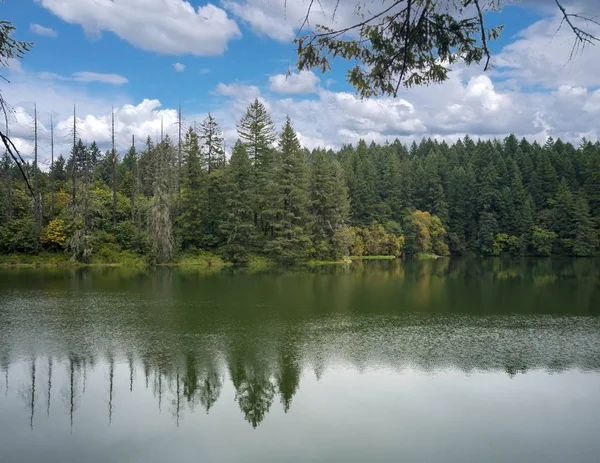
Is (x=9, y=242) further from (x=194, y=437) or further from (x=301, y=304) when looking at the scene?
(x=194, y=437)

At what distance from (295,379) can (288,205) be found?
32.7 m

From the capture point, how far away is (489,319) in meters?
20.3

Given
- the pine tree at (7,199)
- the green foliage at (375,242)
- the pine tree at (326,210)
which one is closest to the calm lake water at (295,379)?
the pine tree at (7,199)

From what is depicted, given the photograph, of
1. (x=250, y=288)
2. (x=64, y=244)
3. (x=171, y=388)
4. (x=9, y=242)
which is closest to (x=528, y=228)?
(x=250, y=288)

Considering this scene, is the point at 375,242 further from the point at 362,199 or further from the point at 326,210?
the point at 326,210

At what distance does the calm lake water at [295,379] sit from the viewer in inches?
361

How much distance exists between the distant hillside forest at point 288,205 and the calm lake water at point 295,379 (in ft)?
58.6

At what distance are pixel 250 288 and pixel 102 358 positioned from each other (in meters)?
14.7

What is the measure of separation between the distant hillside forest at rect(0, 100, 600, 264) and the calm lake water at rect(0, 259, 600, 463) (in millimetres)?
17872

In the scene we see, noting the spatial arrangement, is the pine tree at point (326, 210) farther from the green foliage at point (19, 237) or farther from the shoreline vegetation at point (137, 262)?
the green foliage at point (19, 237)

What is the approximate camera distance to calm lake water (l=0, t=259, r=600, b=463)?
9.17m

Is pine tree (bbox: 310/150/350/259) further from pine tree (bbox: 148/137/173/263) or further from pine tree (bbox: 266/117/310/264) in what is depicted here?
pine tree (bbox: 148/137/173/263)

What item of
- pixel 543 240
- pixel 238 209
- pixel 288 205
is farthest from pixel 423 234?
pixel 238 209

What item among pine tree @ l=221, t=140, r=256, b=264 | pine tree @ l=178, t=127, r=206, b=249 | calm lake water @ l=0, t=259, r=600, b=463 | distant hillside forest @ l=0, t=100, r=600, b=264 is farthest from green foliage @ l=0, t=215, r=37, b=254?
calm lake water @ l=0, t=259, r=600, b=463
